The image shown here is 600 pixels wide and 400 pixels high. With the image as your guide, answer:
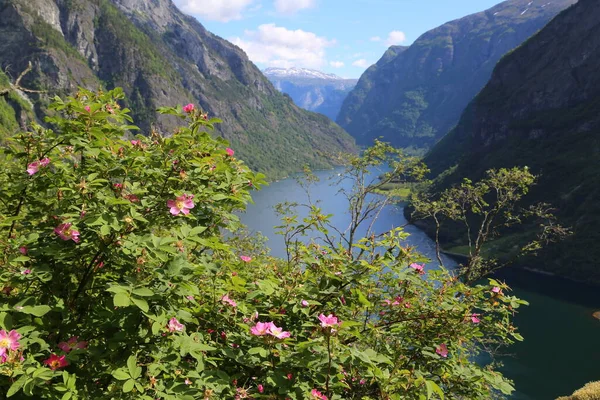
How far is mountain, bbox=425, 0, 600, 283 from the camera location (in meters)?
87.5

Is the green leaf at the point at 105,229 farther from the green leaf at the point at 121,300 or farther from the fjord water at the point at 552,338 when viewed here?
the fjord water at the point at 552,338

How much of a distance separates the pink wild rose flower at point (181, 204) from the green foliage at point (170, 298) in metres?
0.01

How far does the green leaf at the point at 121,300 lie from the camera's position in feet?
7.32

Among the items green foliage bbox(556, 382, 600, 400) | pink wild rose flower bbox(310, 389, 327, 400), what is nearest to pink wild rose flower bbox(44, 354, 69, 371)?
pink wild rose flower bbox(310, 389, 327, 400)

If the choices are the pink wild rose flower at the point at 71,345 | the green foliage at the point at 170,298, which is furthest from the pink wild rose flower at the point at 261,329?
the pink wild rose flower at the point at 71,345

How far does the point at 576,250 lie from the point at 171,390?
99.3 m

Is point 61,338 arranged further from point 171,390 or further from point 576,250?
point 576,250

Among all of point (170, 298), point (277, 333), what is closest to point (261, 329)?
point (277, 333)

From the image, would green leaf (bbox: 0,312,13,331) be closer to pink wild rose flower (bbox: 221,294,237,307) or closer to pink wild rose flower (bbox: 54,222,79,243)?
pink wild rose flower (bbox: 54,222,79,243)

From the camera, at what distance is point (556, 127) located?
416ft

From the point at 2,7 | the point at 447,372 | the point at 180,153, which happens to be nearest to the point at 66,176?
the point at 180,153

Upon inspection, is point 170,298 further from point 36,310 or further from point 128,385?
point 36,310

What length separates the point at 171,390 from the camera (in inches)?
104

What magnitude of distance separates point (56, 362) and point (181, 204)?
1332 millimetres
